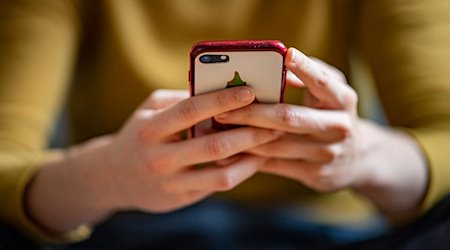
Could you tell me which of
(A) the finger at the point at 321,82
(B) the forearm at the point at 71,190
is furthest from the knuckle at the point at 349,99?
(B) the forearm at the point at 71,190

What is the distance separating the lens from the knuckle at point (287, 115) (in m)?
0.53

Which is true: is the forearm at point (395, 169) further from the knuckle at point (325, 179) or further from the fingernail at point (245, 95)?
the fingernail at point (245, 95)

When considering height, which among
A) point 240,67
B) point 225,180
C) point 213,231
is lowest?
point 213,231

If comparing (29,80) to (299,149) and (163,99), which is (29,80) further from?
(299,149)

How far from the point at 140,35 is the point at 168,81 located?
6 cm

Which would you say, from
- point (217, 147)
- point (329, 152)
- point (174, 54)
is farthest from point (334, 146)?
point (174, 54)

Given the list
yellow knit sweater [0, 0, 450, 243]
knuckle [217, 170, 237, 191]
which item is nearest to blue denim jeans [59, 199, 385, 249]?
yellow knit sweater [0, 0, 450, 243]

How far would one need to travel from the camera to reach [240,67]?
0.49 m

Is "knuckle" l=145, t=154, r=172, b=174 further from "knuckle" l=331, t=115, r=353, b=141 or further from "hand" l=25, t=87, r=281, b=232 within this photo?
"knuckle" l=331, t=115, r=353, b=141

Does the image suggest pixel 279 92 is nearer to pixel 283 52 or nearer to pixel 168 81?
pixel 283 52

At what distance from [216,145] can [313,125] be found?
8 cm

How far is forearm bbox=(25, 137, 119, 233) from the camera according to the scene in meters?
0.63

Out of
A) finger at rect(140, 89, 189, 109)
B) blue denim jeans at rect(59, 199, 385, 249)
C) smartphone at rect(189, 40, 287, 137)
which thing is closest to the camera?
smartphone at rect(189, 40, 287, 137)

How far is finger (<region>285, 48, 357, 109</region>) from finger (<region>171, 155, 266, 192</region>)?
80 mm
